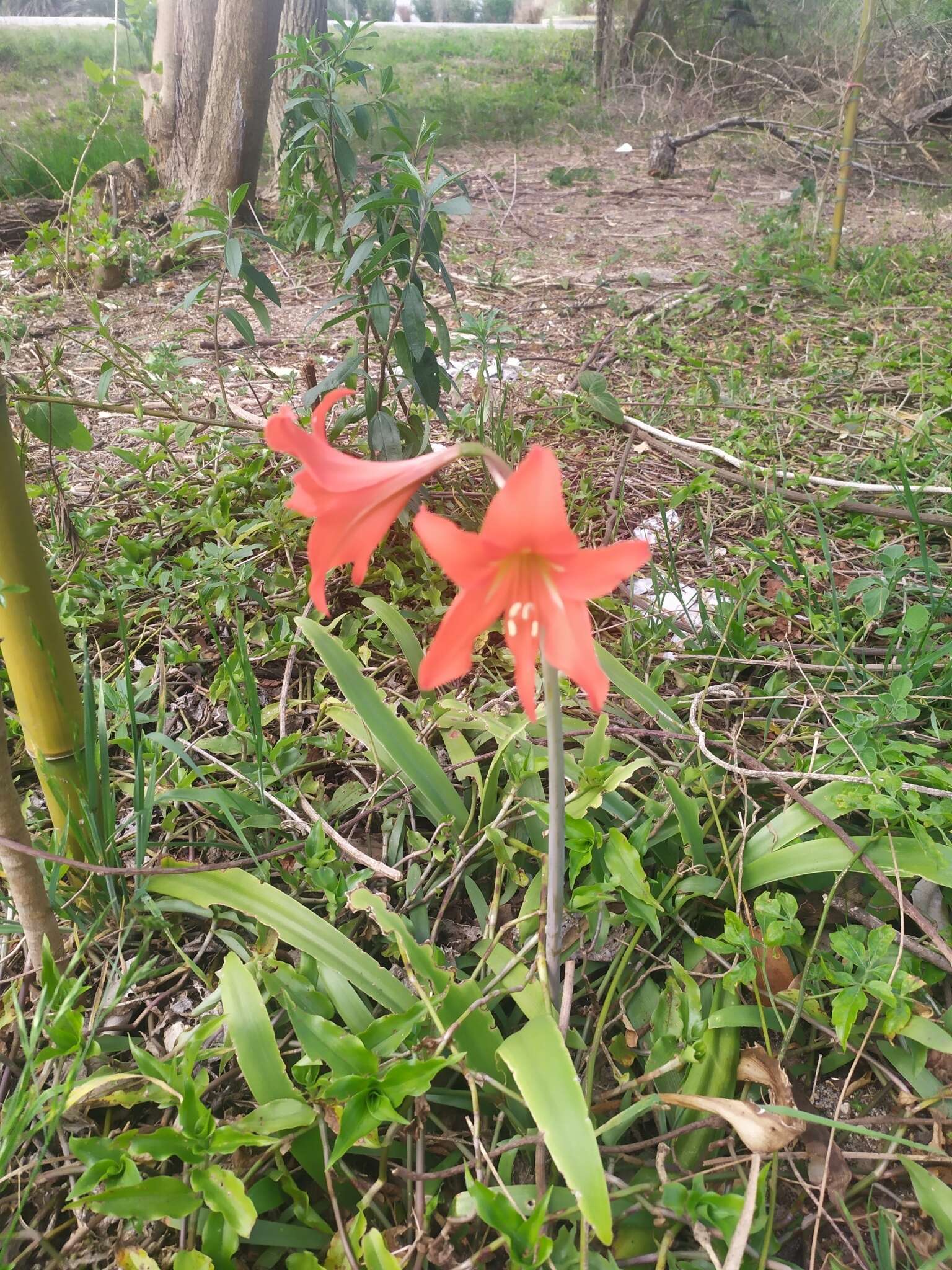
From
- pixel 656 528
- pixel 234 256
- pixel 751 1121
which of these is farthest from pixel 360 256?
pixel 751 1121

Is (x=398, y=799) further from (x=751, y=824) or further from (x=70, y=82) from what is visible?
(x=70, y=82)

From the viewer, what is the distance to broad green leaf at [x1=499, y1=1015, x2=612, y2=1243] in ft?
2.95

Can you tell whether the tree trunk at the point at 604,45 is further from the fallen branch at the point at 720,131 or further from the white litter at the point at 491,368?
the white litter at the point at 491,368

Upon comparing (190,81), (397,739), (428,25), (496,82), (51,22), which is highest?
(428,25)

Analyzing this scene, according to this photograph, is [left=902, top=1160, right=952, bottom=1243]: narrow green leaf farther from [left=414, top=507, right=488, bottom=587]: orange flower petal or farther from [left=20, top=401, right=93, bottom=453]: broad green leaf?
[left=20, top=401, right=93, bottom=453]: broad green leaf

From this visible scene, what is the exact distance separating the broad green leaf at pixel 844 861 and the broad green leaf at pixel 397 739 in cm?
54

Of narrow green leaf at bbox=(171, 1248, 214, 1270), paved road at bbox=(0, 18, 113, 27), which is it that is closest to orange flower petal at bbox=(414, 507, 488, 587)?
narrow green leaf at bbox=(171, 1248, 214, 1270)

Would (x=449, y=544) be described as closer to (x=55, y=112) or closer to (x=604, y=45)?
(x=55, y=112)

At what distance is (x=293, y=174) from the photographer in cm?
232

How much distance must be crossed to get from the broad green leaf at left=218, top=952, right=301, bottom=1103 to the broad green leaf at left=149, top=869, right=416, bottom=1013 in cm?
10

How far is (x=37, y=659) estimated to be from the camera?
46.8 inches

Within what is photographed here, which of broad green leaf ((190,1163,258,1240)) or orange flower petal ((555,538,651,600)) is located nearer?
orange flower petal ((555,538,651,600))

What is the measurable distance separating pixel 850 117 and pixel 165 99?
180 inches

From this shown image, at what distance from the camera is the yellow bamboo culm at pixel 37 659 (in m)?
1.07
